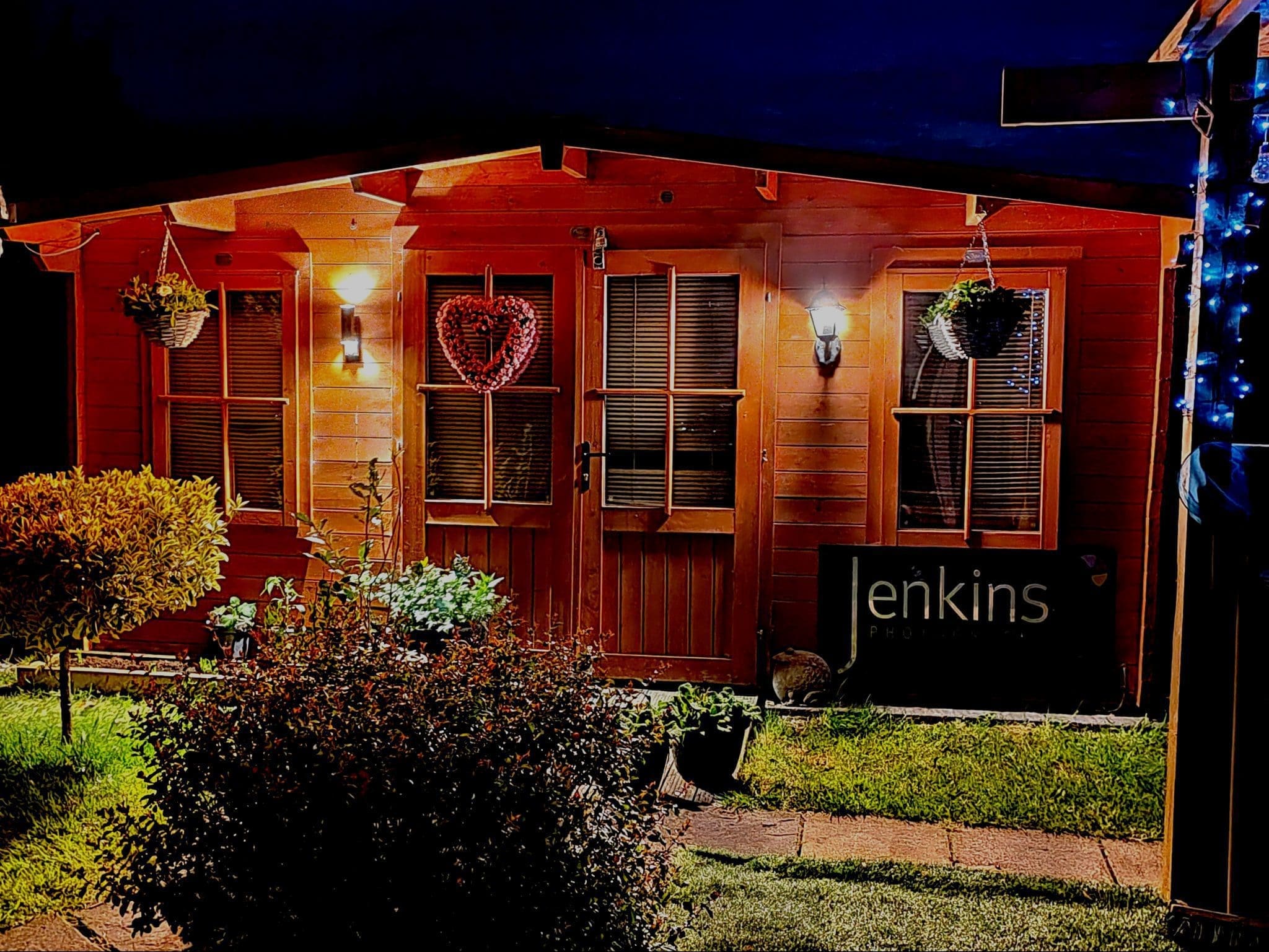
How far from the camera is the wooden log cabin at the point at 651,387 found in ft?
22.1

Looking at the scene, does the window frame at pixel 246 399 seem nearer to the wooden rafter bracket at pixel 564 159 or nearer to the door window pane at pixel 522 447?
the door window pane at pixel 522 447

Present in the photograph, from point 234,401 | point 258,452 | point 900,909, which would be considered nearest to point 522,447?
point 258,452

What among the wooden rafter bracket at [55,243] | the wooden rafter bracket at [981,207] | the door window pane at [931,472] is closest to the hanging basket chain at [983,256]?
the wooden rafter bracket at [981,207]

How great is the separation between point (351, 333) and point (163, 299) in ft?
3.65

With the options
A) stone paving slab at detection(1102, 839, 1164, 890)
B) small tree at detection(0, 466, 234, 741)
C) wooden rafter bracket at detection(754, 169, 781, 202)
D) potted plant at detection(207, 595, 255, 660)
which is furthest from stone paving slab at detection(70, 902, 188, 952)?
wooden rafter bracket at detection(754, 169, 781, 202)

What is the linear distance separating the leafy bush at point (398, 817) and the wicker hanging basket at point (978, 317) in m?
3.46

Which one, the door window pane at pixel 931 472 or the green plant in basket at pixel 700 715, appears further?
the door window pane at pixel 931 472

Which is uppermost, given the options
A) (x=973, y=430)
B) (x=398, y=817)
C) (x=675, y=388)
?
(x=675, y=388)

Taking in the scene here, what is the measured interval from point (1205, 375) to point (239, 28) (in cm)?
663

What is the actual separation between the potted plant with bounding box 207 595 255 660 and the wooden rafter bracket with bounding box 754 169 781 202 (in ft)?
13.0

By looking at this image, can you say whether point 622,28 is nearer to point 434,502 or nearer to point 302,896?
point 434,502

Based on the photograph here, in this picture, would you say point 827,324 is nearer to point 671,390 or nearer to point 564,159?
point 671,390

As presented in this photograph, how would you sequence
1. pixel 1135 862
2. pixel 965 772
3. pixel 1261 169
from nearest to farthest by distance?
pixel 1261 169 → pixel 1135 862 → pixel 965 772

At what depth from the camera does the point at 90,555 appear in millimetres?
5250
